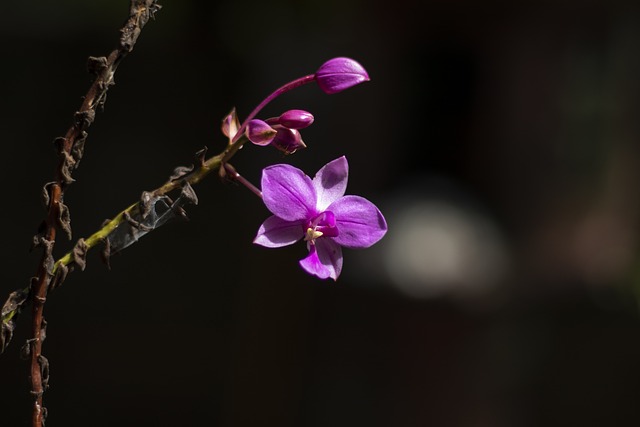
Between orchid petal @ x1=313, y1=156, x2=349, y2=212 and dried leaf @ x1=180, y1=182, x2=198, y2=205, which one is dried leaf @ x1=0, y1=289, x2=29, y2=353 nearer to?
dried leaf @ x1=180, y1=182, x2=198, y2=205

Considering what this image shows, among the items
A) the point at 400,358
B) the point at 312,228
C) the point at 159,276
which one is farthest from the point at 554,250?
the point at 312,228

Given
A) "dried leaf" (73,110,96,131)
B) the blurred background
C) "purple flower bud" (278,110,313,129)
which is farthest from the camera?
the blurred background

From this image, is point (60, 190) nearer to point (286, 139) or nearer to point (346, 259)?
point (286, 139)

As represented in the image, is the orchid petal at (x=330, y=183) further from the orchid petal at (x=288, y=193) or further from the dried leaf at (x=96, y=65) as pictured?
the dried leaf at (x=96, y=65)

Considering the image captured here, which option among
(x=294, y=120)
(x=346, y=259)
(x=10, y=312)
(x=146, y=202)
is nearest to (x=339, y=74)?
(x=294, y=120)

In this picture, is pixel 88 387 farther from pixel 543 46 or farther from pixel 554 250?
pixel 543 46

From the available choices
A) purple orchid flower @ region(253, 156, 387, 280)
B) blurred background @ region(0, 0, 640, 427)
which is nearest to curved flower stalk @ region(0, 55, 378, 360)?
purple orchid flower @ region(253, 156, 387, 280)

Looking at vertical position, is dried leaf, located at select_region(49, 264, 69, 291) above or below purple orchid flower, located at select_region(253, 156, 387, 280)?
below
